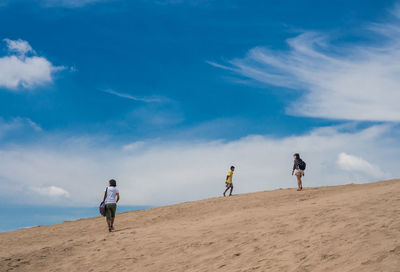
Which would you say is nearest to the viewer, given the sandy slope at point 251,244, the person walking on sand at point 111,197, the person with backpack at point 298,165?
the sandy slope at point 251,244

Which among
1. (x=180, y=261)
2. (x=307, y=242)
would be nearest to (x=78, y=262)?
(x=180, y=261)

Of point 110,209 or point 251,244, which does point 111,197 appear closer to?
point 110,209

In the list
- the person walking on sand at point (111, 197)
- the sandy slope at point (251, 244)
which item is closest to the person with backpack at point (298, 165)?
the sandy slope at point (251, 244)

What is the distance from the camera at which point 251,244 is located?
32.5ft

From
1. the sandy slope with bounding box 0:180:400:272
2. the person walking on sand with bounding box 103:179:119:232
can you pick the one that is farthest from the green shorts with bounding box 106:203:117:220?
the sandy slope with bounding box 0:180:400:272

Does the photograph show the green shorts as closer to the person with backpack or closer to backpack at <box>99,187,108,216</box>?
backpack at <box>99,187,108,216</box>

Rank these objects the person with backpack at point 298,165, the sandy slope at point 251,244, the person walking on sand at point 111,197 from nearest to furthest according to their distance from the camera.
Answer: the sandy slope at point 251,244 < the person walking on sand at point 111,197 < the person with backpack at point 298,165

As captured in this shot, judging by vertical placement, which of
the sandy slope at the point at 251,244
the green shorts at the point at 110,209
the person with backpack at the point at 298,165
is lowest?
the sandy slope at the point at 251,244

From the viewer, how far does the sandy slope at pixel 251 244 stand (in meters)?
7.69

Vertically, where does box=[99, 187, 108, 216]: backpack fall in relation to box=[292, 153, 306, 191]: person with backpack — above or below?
below

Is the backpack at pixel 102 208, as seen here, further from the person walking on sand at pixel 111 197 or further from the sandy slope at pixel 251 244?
the sandy slope at pixel 251 244

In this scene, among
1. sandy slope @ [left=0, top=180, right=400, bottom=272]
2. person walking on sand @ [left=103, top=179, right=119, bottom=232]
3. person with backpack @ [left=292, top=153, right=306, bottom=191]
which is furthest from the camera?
person with backpack @ [left=292, top=153, right=306, bottom=191]

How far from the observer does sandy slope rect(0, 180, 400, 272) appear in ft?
25.2

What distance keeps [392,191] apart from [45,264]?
1242cm
